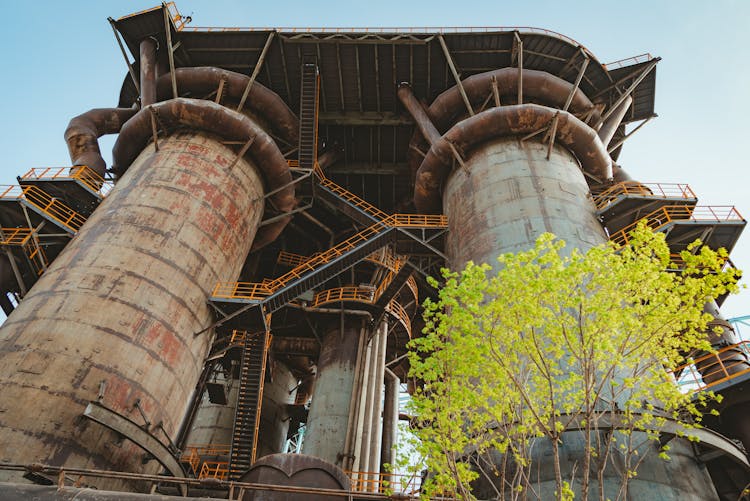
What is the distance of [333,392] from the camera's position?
2175 centimetres

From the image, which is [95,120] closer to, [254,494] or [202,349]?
[202,349]

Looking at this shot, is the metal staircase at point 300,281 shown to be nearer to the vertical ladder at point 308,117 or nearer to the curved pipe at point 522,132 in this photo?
the curved pipe at point 522,132

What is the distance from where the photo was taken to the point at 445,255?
21.9m

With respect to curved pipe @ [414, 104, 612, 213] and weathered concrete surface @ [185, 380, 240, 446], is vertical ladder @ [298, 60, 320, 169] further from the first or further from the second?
weathered concrete surface @ [185, 380, 240, 446]

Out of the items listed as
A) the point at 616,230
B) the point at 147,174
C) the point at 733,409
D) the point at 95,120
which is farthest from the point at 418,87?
the point at 733,409

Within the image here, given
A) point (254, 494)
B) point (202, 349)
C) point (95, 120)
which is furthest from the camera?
point (95, 120)

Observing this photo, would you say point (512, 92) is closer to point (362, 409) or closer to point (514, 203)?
point (514, 203)

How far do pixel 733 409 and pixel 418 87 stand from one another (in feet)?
64.6

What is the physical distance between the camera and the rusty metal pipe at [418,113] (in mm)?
24016

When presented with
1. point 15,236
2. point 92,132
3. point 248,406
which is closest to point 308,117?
point 92,132

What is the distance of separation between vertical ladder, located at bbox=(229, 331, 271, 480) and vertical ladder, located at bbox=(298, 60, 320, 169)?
8769 mm

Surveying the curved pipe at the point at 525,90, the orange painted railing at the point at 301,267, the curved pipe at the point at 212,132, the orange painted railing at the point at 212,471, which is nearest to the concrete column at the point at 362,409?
the orange painted railing at the point at 301,267

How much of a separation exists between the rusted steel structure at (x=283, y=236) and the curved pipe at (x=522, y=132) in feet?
Result: 0.30

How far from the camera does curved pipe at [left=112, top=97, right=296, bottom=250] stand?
21625mm
